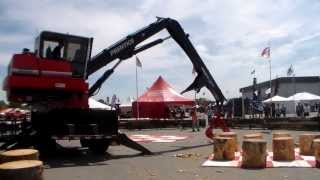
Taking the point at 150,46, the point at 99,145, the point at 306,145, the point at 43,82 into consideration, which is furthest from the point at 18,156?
the point at 150,46

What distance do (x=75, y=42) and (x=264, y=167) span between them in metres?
7.81

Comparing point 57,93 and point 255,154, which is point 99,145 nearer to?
point 57,93

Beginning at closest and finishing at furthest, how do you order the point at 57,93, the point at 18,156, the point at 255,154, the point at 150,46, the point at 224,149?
the point at 18,156 < the point at 255,154 < the point at 224,149 < the point at 57,93 < the point at 150,46

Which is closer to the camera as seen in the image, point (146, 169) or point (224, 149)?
point (146, 169)

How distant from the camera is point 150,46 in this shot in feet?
71.5

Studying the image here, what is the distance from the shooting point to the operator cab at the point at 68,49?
57.7ft

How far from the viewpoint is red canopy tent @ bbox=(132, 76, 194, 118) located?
151ft

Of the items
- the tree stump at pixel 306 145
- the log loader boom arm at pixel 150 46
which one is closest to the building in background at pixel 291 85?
the log loader boom arm at pixel 150 46

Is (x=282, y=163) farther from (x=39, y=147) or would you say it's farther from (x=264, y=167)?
(x=39, y=147)

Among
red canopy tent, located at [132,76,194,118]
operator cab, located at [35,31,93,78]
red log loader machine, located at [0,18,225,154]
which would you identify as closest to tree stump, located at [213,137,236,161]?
red log loader machine, located at [0,18,225,154]

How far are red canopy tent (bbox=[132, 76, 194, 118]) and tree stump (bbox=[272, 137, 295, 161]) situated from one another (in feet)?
100.0

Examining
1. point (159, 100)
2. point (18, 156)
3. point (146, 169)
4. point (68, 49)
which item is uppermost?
point (68, 49)

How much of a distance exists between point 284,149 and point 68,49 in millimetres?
7772

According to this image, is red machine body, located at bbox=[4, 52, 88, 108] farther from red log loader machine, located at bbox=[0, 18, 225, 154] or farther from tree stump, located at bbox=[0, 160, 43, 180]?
tree stump, located at bbox=[0, 160, 43, 180]
